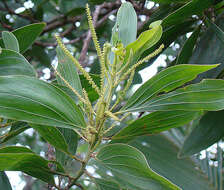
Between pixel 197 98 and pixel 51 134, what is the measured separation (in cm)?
42

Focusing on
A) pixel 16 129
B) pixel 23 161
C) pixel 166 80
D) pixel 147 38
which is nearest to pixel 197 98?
pixel 166 80

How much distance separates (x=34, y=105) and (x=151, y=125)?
14.1 inches

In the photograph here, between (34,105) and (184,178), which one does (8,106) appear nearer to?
(34,105)

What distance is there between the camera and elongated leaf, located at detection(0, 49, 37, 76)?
95cm

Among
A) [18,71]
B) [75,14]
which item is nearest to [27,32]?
[18,71]

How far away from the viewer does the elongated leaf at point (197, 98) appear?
2.68 feet

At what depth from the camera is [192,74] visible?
83 cm

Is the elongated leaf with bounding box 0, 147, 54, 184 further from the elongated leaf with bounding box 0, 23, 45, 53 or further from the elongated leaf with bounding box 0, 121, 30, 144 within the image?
the elongated leaf with bounding box 0, 23, 45, 53

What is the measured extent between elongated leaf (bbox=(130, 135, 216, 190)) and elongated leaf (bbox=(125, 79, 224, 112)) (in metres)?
0.44

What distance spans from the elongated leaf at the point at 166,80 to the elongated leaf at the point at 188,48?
431mm

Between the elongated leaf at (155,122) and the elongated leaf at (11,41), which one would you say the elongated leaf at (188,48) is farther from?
the elongated leaf at (11,41)

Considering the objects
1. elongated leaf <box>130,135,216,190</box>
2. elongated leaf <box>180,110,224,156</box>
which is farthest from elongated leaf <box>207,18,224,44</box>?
elongated leaf <box>130,135,216,190</box>

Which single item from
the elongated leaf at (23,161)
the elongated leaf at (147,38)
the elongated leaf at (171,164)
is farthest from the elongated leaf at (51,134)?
the elongated leaf at (171,164)

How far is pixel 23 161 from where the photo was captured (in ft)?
2.82
